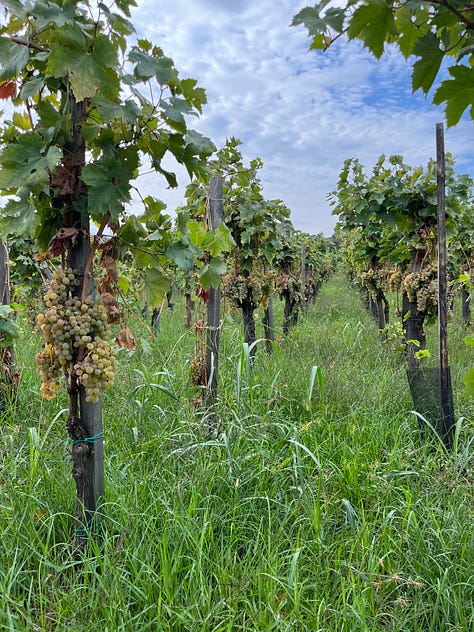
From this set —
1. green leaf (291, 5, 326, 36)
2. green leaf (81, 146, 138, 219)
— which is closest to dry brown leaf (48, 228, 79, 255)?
green leaf (81, 146, 138, 219)

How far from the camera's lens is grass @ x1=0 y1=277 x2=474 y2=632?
5.41ft

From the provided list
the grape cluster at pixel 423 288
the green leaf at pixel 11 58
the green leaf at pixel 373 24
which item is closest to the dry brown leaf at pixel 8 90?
the green leaf at pixel 11 58

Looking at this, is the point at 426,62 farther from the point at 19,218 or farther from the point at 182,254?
the point at 19,218

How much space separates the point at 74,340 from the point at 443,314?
8.69ft

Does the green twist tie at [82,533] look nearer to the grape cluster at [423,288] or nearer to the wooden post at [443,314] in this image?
the wooden post at [443,314]

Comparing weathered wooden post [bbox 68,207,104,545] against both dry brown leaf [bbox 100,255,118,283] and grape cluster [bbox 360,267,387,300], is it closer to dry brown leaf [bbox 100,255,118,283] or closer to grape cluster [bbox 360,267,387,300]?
dry brown leaf [bbox 100,255,118,283]

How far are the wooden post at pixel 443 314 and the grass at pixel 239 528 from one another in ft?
0.54

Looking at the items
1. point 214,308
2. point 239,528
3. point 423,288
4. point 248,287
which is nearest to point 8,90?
point 214,308

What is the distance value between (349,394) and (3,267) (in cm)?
308

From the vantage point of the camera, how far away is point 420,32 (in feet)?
3.48

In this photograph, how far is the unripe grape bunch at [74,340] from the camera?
1.66 metres

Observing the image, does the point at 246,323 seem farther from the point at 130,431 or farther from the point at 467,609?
the point at 467,609

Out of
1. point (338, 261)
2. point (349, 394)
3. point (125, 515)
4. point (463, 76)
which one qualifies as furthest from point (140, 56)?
point (338, 261)

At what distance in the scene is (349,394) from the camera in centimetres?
377
